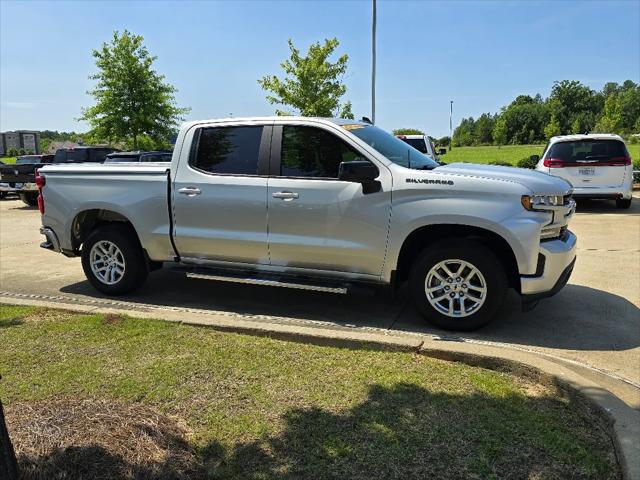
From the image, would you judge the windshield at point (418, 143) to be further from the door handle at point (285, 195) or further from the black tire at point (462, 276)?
the black tire at point (462, 276)

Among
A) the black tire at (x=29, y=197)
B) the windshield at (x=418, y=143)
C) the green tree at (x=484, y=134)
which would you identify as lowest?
the black tire at (x=29, y=197)

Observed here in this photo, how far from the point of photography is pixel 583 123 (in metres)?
110

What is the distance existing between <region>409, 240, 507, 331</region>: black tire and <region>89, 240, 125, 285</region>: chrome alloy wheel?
332cm

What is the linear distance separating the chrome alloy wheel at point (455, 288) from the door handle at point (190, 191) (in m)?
2.46

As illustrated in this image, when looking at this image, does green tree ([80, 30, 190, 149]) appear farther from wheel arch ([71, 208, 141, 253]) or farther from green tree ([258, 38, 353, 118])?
wheel arch ([71, 208, 141, 253])

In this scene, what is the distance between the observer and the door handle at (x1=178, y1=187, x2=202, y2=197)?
5.67 meters

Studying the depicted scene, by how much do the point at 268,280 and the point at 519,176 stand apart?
2499 mm

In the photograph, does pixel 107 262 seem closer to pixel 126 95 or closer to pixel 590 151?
pixel 590 151

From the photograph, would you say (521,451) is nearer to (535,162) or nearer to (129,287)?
(129,287)

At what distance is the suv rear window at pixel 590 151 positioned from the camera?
483 inches

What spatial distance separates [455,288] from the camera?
195 inches

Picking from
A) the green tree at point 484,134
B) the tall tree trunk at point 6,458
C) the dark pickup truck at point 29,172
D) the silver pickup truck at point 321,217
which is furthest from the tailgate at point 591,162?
the green tree at point 484,134

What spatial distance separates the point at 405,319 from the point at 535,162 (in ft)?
33.3

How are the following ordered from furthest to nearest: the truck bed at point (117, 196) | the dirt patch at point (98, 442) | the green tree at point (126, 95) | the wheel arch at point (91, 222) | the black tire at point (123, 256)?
the green tree at point (126, 95) → the wheel arch at point (91, 222) → the black tire at point (123, 256) → the truck bed at point (117, 196) → the dirt patch at point (98, 442)
